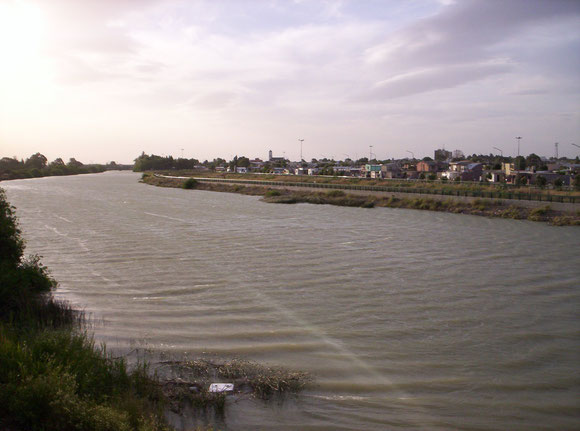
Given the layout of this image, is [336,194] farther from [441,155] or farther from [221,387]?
[441,155]

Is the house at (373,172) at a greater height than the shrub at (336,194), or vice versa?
the house at (373,172)

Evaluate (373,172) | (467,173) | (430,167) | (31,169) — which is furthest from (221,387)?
(31,169)

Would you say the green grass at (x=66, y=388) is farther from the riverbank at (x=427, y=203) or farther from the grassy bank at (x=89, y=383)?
the riverbank at (x=427, y=203)

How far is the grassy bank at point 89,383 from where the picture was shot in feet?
17.5

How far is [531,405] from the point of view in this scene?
306 inches

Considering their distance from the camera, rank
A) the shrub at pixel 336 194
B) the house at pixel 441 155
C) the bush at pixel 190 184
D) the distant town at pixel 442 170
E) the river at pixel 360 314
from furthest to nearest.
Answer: the house at pixel 441 155
the bush at pixel 190 184
the distant town at pixel 442 170
the shrub at pixel 336 194
the river at pixel 360 314

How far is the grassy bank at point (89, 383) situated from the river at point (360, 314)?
628mm

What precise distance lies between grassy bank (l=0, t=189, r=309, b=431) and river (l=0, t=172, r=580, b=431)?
0.63 metres

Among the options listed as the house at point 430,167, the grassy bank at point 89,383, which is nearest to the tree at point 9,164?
the house at point 430,167

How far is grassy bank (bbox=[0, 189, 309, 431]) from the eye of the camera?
532 centimetres

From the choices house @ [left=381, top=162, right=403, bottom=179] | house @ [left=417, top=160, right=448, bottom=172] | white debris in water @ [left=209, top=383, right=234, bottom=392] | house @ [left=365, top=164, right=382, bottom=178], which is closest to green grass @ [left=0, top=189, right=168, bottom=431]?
white debris in water @ [left=209, top=383, right=234, bottom=392]

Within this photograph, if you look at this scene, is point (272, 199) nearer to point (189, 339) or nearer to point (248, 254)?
point (248, 254)

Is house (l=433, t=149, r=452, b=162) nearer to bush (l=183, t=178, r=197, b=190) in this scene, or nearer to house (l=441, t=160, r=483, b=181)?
house (l=441, t=160, r=483, b=181)

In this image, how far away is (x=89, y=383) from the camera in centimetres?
647
